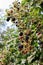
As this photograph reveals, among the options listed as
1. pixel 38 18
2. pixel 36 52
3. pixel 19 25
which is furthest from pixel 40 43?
pixel 19 25

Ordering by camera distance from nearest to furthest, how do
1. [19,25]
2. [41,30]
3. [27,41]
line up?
1. [41,30]
2. [27,41]
3. [19,25]

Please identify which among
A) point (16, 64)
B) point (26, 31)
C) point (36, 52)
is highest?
point (26, 31)

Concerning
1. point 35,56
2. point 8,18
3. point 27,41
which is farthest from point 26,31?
point 8,18

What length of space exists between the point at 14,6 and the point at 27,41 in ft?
2.87

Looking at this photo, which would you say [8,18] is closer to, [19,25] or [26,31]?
[19,25]

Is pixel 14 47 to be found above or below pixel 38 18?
below

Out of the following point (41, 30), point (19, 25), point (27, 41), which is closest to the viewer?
point (41, 30)

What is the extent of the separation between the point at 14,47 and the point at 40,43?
0.75 m

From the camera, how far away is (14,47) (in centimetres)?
413

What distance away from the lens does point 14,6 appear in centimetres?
437

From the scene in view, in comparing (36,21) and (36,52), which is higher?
(36,21)

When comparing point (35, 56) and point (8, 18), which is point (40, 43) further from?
point (8, 18)

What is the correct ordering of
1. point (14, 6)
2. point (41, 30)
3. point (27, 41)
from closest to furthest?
point (41, 30)
point (27, 41)
point (14, 6)

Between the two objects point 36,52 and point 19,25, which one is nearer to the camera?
point 36,52
